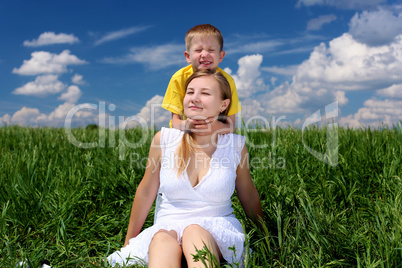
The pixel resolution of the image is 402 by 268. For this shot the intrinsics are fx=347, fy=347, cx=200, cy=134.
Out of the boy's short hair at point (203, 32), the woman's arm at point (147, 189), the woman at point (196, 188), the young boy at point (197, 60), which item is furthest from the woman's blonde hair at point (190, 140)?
the boy's short hair at point (203, 32)

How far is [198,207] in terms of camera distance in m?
2.45

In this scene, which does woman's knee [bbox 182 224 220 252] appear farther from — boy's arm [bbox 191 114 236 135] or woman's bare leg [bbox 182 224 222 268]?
boy's arm [bbox 191 114 236 135]

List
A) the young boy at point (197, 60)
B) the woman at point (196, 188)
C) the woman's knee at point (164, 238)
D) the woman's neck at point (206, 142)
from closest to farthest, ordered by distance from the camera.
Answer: the woman's knee at point (164, 238)
the woman at point (196, 188)
the woman's neck at point (206, 142)
the young boy at point (197, 60)

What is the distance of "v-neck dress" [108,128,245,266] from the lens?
2.30m

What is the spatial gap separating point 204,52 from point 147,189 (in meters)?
1.26

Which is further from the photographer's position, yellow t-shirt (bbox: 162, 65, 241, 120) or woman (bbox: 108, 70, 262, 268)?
yellow t-shirt (bbox: 162, 65, 241, 120)

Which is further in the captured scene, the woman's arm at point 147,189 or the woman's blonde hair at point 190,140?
the woman's arm at point 147,189

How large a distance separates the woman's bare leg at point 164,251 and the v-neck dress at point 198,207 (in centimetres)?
12

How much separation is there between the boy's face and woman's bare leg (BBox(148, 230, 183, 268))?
4.87 feet

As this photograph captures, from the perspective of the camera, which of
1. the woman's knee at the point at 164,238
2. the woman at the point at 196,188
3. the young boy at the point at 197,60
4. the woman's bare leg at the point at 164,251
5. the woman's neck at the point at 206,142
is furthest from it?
the young boy at the point at 197,60

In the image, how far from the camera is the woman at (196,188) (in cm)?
227

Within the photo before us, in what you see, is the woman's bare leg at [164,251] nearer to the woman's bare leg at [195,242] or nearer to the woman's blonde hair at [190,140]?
the woman's bare leg at [195,242]

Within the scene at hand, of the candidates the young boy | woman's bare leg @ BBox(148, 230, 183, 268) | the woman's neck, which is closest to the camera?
woman's bare leg @ BBox(148, 230, 183, 268)

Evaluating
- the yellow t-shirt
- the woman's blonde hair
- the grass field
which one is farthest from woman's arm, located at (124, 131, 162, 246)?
the yellow t-shirt
